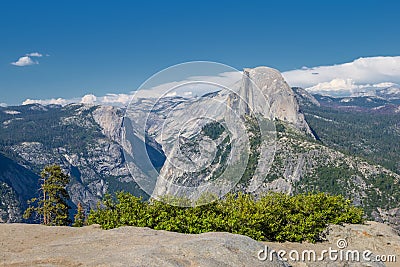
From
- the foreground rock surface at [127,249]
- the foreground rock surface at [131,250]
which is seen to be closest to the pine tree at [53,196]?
the foreground rock surface at [127,249]

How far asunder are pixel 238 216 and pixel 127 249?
791cm

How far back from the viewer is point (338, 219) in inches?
841

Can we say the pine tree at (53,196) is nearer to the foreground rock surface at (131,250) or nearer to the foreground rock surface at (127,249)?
the foreground rock surface at (127,249)

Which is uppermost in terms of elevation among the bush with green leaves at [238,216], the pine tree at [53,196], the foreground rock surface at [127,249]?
the foreground rock surface at [127,249]

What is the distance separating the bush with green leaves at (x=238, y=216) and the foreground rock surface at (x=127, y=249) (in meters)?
1.78

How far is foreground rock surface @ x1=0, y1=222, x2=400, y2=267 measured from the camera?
33.4ft

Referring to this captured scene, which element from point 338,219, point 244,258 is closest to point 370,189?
point 338,219

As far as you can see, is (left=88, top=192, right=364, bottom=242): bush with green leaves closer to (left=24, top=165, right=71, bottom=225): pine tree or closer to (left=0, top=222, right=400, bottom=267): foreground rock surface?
(left=0, top=222, right=400, bottom=267): foreground rock surface

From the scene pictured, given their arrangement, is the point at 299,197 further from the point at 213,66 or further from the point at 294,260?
the point at 213,66

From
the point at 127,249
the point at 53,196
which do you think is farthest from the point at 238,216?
the point at 53,196

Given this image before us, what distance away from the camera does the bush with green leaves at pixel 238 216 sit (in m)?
17.1

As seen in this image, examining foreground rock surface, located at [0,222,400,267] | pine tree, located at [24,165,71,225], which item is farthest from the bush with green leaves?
pine tree, located at [24,165,71,225]

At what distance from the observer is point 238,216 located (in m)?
18.0

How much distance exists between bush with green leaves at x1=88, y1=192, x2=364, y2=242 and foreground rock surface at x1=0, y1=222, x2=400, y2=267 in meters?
1.78
